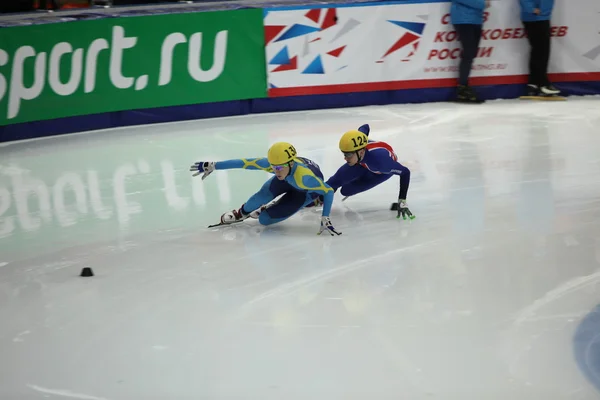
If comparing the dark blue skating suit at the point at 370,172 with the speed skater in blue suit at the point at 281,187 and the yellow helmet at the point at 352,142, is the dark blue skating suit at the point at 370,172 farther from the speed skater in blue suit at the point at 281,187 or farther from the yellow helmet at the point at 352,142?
the yellow helmet at the point at 352,142

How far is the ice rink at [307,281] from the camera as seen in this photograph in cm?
483

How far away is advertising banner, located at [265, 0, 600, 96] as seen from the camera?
43.0ft

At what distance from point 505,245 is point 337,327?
6.51ft

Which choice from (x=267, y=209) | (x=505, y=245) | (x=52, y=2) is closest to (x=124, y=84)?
(x=52, y=2)

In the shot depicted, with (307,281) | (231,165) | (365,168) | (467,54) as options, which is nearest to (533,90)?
(467,54)

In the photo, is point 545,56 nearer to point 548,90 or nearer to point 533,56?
point 533,56

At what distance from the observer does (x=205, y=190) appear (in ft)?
30.1

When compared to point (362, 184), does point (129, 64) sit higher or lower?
higher

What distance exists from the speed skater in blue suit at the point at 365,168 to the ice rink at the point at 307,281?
7.1 inches

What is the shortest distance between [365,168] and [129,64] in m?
5.34

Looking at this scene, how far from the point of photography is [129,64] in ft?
40.7

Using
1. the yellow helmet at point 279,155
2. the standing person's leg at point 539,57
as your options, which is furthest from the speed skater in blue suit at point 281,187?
Result: the standing person's leg at point 539,57

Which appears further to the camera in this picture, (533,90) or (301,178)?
(533,90)

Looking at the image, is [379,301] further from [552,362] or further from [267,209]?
[267,209]
